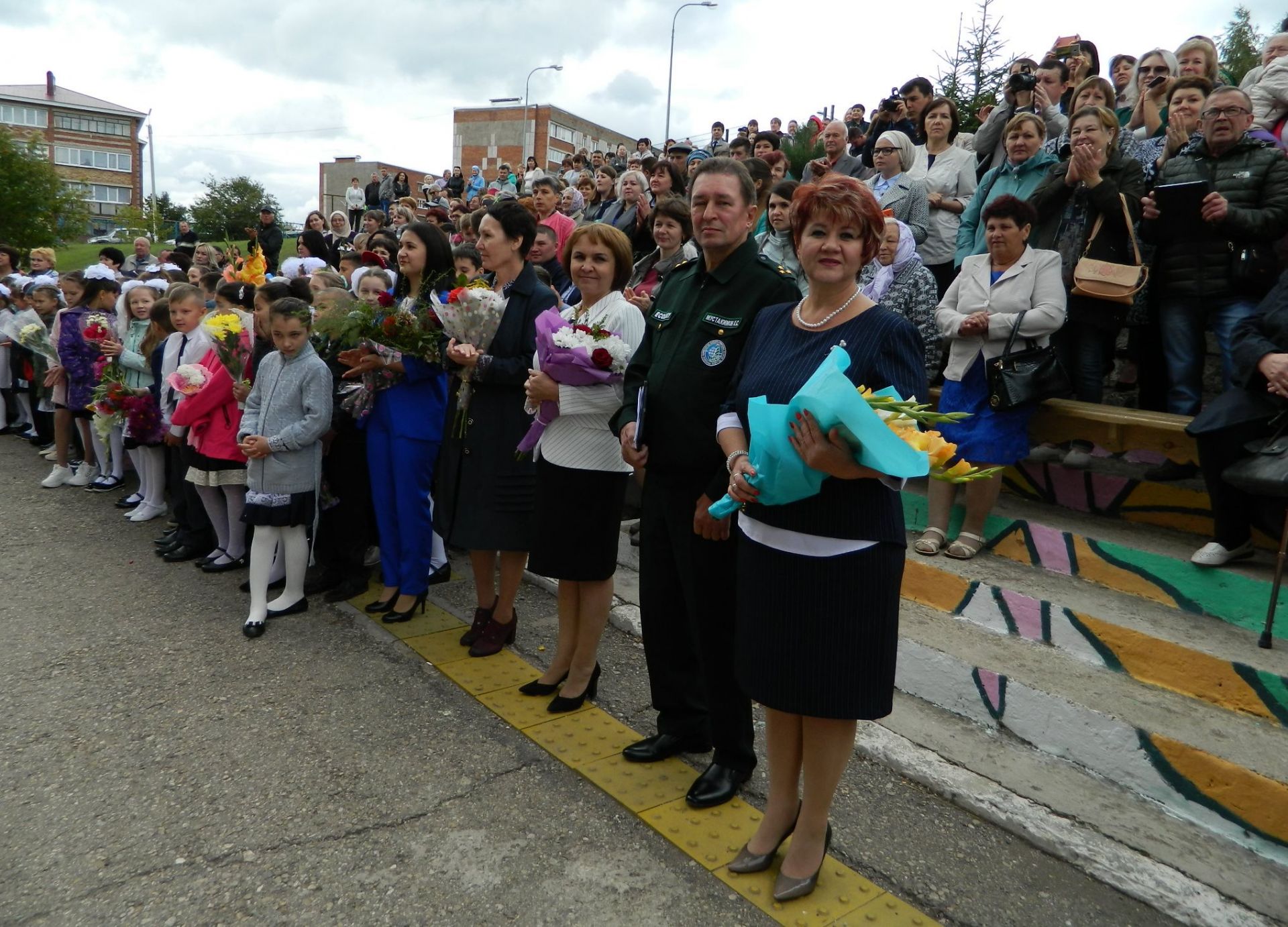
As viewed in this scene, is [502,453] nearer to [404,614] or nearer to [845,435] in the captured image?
[404,614]

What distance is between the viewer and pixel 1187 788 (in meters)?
3.08

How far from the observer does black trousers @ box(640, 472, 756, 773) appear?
10.6 feet

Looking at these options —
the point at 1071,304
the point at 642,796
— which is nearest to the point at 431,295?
the point at 642,796

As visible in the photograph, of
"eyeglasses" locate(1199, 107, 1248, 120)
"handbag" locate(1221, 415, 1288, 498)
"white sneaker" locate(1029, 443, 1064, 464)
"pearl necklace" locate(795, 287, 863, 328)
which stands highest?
"eyeglasses" locate(1199, 107, 1248, 120)

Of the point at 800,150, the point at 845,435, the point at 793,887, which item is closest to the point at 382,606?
the point at 793,887

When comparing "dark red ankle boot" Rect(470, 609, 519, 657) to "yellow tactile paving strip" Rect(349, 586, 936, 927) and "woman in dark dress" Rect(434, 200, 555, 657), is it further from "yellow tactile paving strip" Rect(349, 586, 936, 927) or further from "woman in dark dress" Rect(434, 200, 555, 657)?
"woman in dark dress" Rect(434, 200, 555, 657)

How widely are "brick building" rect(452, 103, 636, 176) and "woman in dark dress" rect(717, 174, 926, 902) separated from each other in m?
58.9

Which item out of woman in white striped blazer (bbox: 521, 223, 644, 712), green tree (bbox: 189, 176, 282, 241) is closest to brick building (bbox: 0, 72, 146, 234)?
green tree (bbox: 189, 176, 282, 241)

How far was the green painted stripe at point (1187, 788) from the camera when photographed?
294 cm

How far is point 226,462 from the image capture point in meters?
5.82

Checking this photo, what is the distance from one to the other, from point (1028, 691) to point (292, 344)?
13.9ft

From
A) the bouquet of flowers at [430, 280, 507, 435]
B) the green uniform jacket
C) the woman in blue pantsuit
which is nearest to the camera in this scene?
the green uniform jacket

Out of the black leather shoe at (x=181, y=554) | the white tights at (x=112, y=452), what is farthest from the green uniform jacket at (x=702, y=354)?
the white tights at (x=112, y=452)

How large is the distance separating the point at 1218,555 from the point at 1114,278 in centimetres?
178
